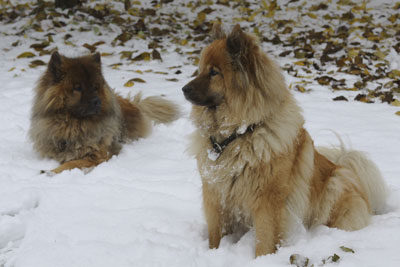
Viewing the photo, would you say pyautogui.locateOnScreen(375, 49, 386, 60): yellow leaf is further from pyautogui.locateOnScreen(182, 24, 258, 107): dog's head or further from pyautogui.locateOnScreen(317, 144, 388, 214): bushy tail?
pyautogui.locateOnScreen(182, 24, 258, 107): dog's head

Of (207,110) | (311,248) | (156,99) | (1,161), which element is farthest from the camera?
(156,99)

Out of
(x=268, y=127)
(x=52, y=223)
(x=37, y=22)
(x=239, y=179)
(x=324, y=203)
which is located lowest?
(x=37, y=22)

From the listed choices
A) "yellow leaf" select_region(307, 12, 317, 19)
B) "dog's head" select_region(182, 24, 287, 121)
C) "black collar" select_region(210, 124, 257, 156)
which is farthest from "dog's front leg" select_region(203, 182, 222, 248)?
"yellow leaf" select_region(307, 12, 317, 19)

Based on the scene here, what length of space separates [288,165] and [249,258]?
0.70 m

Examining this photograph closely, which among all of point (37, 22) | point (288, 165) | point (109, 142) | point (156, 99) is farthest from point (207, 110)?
point (37, 22)

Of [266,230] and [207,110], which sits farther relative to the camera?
[207,110]

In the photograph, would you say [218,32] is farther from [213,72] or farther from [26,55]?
[26,55]

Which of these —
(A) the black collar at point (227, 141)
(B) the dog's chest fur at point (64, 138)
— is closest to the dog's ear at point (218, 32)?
(A) the black collar at point (227, 141)

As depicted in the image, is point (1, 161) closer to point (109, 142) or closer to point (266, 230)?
point (109, 142)

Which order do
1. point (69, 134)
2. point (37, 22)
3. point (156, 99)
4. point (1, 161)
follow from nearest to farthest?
point (1, 161) → point (69, 134) → point (156, 99) → point (37, 22)

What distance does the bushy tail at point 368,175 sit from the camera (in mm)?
3281

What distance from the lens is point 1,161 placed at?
4.31 metres

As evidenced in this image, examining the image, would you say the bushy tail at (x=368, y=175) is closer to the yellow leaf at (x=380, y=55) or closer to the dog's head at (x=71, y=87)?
the dog's head at (x=71, y=87)

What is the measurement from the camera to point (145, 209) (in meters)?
3.38
